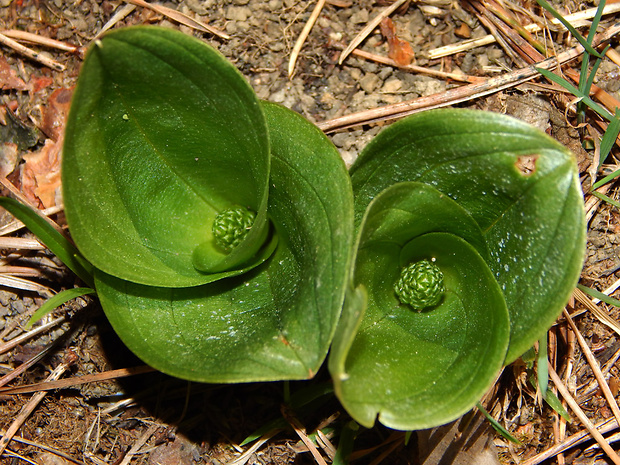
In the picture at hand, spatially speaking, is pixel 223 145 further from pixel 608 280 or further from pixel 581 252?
pixel 608 280

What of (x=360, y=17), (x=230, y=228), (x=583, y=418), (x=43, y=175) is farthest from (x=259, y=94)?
(x=583, y=418)

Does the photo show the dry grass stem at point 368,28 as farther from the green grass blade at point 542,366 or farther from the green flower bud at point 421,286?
the green grass blade at point 542,366

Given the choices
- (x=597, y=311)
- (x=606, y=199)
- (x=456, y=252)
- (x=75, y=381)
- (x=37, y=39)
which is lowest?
(x=597, y=311)

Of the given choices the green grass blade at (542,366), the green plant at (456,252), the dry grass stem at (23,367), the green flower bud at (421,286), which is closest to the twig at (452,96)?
the green plant at (456,252)

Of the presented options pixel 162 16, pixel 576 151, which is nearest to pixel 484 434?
pixel 576 151

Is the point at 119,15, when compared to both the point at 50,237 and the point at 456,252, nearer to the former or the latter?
the point at 50,237

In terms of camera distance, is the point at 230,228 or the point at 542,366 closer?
the point at 230,228

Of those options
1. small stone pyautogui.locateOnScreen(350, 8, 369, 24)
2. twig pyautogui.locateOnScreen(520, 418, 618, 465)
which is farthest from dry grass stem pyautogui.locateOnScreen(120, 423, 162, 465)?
small stone pyautogui.locateOnScreen(350, 8, 369, 24)

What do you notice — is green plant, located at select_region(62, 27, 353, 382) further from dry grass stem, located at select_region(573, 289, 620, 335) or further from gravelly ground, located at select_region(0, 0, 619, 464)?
dry grass stem, located at select_region(573, 289, 620, 335)
